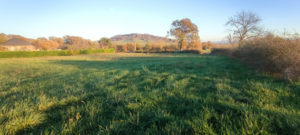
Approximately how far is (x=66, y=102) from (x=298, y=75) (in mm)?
7141

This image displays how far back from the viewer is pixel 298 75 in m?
3.79

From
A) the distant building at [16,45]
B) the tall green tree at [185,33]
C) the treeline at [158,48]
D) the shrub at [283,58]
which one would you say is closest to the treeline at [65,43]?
the distant building at [16,45]

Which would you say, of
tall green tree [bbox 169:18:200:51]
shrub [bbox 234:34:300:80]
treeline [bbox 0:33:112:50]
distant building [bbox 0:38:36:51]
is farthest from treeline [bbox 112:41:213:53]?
distant building [bbox 0:38:36:51]

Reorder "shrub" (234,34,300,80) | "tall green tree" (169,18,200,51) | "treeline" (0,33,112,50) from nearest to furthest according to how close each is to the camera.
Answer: "shrub" (234,34,300,80) → "tall green tree" (169,18,200,51) → "treeline" (0,33,112,50)

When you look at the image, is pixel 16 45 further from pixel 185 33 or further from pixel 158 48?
pixel 185 33

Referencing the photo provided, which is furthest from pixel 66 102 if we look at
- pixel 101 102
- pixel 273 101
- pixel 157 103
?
pixel 273 101

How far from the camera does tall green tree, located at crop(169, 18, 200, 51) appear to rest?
36.6 metres

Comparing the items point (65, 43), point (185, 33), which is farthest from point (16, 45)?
point (185, 33)

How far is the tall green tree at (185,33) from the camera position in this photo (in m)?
36.6

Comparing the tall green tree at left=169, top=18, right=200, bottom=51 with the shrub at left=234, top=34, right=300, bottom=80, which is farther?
the tall green tree at left=169, top=18, right=200, bottom=51

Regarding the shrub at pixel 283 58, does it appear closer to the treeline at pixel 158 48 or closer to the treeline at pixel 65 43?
the treeline at pixel 158 48

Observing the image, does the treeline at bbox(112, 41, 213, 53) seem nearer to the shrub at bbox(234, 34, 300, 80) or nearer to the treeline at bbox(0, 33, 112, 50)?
the treeline at bbox(0, 33, 112, 50)

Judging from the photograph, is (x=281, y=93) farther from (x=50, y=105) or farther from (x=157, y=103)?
(x=50, y=105)

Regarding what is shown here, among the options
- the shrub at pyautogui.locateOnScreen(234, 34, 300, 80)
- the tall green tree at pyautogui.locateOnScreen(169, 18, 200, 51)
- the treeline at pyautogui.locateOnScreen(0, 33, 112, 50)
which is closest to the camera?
the shrub at pyautogui.locateOnScreen(234, 34, 300, 80)
